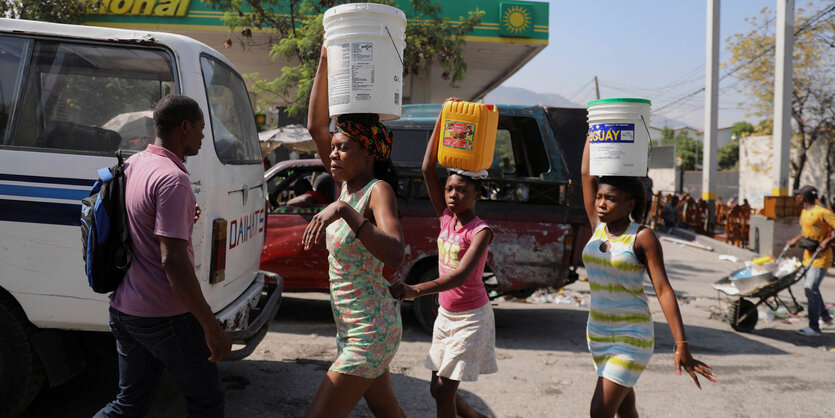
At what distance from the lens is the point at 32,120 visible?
134 inches

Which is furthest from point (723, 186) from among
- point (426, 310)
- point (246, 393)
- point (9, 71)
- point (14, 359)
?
point (14, 359)

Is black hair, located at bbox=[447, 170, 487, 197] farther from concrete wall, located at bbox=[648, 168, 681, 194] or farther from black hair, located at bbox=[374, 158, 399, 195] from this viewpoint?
concrete wall, located at bbox=[648, 168, 681, 194]

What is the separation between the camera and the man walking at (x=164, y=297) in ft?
7.64

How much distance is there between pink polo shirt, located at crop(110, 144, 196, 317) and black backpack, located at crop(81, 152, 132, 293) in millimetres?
28

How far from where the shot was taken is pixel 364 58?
2.52 m

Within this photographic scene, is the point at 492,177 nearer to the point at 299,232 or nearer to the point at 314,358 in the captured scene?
the point at 299,232

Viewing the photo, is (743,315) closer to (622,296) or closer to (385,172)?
(622,296)

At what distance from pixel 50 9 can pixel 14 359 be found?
10640 millimetres

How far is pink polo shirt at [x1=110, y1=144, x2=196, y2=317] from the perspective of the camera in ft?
7.70

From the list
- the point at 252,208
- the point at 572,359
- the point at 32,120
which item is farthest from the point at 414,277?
the point at 32,120

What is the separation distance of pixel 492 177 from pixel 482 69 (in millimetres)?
12880

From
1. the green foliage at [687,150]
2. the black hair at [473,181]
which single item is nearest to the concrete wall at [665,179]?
the green foliage at [687,150]

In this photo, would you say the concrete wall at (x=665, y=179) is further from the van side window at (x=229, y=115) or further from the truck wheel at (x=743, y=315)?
the van side window at (x=229, y=115)

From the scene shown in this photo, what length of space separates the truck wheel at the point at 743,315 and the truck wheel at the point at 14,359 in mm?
6800
